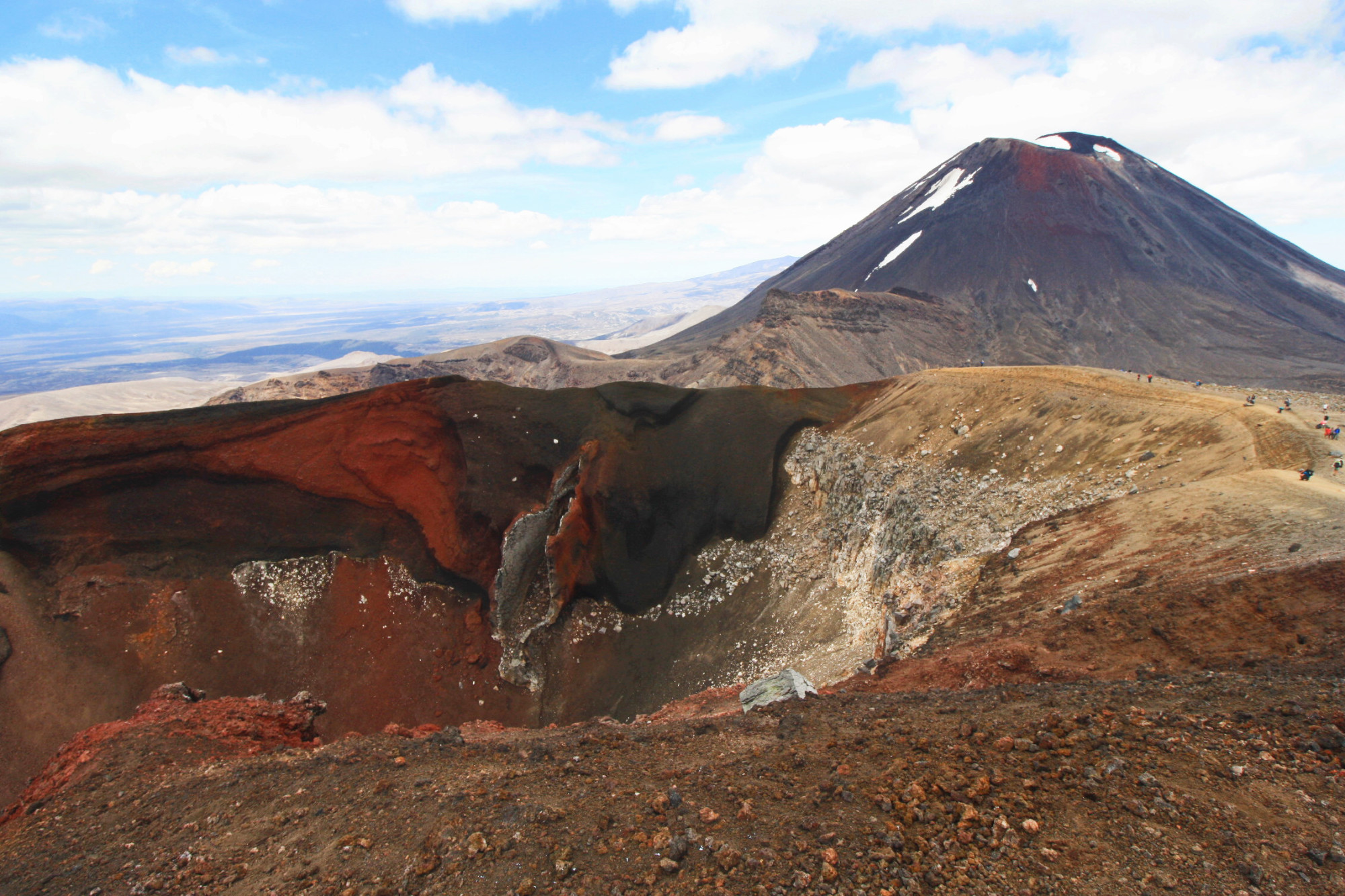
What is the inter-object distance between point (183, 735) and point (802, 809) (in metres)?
12.9

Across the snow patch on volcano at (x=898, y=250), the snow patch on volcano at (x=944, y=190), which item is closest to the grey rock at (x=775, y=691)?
the snow patch on volcano at (x=898, y=250)

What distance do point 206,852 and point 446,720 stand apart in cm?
1141

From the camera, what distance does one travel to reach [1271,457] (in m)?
13.1

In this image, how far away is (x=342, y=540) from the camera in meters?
21.2

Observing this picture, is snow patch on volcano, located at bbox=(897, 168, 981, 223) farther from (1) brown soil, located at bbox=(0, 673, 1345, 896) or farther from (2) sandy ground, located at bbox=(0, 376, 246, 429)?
(2) sandy ground, located at bbox=(0, 376, 246, 429)

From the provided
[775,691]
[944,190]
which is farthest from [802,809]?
[944,190]

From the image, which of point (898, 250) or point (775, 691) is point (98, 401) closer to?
point (898, 250)

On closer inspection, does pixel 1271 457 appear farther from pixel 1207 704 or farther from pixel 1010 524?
pixel 1207 704

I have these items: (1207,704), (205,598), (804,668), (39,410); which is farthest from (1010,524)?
(39,410)

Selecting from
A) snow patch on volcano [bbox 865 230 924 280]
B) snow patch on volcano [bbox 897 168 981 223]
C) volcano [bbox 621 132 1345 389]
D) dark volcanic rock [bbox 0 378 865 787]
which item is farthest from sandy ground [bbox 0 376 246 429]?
snow patch on volcano [bbox 897 168 981 223]

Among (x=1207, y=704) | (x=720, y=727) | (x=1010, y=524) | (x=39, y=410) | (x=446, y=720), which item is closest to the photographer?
(x=1207, y=704)

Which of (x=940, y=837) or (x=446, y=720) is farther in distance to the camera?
(x=446, y=720)

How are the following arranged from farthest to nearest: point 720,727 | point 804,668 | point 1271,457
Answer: point 804,668
point 1271,457
point 720,727

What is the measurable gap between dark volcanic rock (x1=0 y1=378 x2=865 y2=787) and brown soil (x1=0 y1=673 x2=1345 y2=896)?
30.7ft
